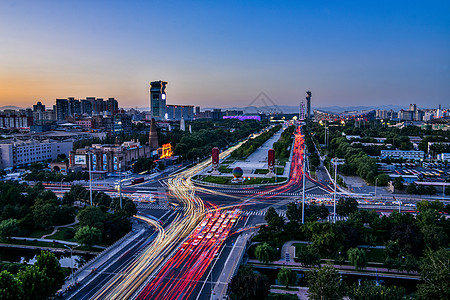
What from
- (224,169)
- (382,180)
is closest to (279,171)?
(224,169)

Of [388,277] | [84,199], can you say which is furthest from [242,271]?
[84,199]

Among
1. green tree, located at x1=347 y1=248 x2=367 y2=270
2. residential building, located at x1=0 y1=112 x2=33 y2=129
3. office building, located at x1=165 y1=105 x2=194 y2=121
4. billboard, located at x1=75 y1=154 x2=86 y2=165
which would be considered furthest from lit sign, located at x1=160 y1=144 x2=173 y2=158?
office building, located at x1=165 y1=105 x2=194 y2=121

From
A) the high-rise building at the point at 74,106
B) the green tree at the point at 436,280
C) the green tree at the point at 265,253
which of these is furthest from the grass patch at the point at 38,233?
the high-rise building at the point at 74,106

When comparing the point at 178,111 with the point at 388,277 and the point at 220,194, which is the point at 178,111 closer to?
the point at 220,194

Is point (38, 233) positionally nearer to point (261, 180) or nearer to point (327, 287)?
point (327, 287)

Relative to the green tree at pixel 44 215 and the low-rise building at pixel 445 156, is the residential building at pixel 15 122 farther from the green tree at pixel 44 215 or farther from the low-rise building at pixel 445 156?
the low-rise building at pixel 445 156

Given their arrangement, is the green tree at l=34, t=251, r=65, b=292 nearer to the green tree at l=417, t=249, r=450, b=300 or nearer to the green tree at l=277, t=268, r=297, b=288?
the green tree at l=277, t=268, r=297, b=288
